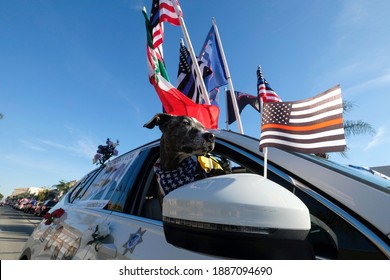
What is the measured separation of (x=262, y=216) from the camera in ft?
2.77

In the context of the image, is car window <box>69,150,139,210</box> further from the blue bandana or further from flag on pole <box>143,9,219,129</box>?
flag on pole <box>143,9,219,129</box>

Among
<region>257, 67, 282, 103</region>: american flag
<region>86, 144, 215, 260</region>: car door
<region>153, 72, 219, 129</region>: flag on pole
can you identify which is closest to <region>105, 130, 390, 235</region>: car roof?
<region>86, 144, 215, 260</region>: car door

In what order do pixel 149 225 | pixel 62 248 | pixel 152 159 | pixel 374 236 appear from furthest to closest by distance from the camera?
1. pixel 152 159
2. pixel 62 248
3. pixel 149 225
4. pixel 374 236

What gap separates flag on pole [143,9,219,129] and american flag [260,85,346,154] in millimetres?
2471

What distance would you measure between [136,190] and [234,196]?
1.59 metres

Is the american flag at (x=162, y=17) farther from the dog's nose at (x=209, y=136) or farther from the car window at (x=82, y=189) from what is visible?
the dog's nose at (x=209, y=136)

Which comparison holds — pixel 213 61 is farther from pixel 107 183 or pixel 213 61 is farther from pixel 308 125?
pixel 308 125

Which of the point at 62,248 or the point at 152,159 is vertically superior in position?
the point at 152,159

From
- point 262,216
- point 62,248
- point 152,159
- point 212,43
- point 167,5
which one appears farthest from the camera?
point 212,43

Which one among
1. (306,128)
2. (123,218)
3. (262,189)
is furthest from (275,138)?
(123,218)

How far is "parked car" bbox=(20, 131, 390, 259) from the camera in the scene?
0.86m

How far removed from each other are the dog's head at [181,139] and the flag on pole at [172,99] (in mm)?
1184

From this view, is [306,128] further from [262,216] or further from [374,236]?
[262,216]

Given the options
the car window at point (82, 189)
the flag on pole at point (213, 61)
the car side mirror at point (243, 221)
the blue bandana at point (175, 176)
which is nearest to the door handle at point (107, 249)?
the blue bandana at point (175, 176)
